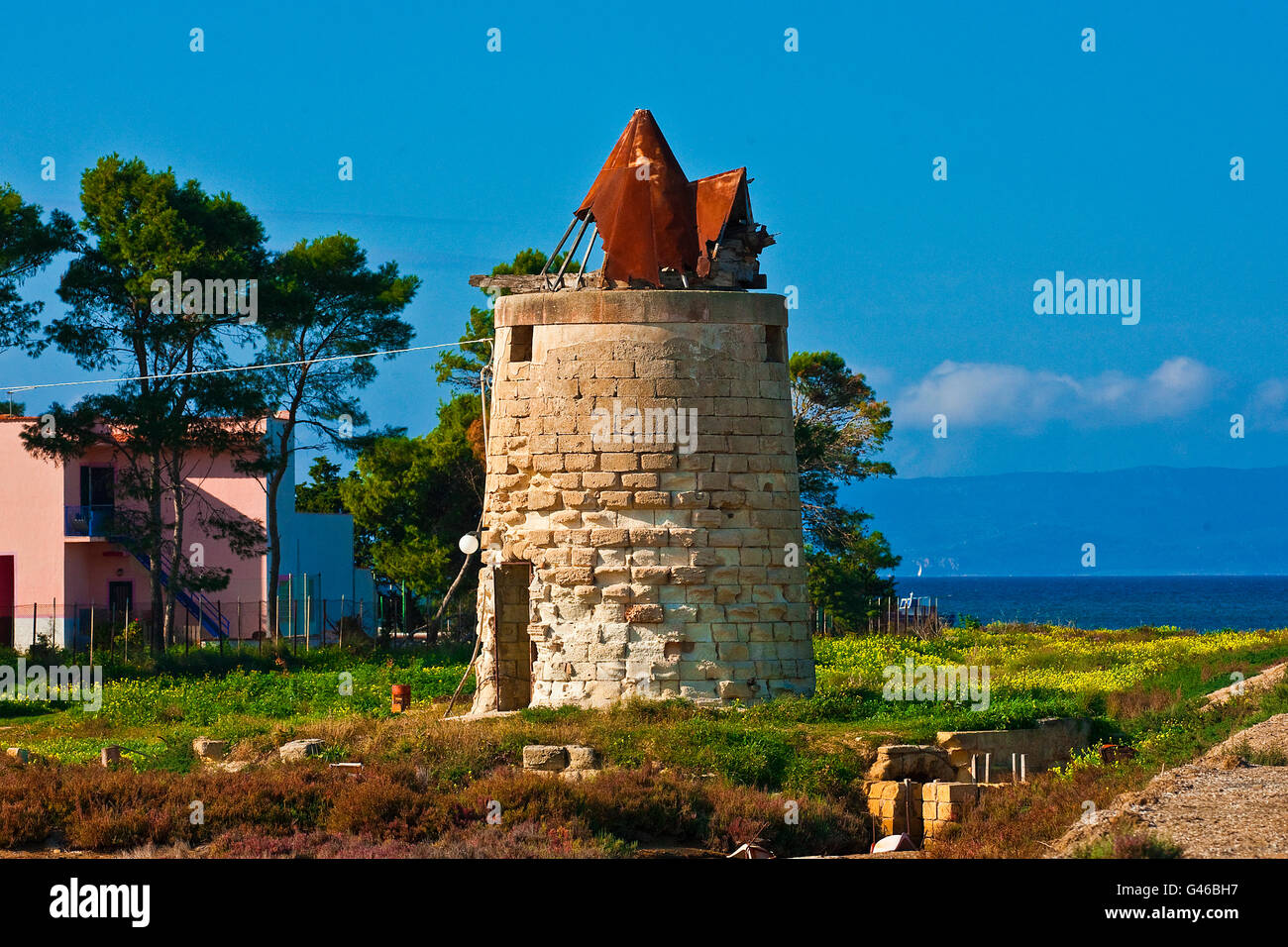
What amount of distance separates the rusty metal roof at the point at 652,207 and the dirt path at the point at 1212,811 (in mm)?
8105

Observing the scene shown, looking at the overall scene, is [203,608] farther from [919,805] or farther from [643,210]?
[919,805]

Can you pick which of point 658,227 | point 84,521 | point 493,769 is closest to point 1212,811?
point 493,769

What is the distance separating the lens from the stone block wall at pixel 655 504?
17234 mm

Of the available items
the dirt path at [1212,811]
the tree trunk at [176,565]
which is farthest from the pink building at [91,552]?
the dirt path at [1212,811]

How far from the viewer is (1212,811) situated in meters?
12.3

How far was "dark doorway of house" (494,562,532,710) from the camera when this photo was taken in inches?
752

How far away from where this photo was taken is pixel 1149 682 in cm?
2498

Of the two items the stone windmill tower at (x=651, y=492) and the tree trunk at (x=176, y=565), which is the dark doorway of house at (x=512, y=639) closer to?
the stone windmill tower at (x=651, y=492)

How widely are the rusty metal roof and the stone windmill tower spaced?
4.4 inches

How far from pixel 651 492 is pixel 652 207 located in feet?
12.1

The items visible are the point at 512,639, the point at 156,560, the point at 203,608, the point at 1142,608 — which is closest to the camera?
the point at 512,639

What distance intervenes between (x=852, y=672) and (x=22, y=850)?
13.4m

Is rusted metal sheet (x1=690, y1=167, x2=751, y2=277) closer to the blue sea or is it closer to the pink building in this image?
the pink building

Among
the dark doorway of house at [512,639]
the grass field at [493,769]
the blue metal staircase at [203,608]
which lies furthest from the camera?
the blue metal staircase at [203,608]
